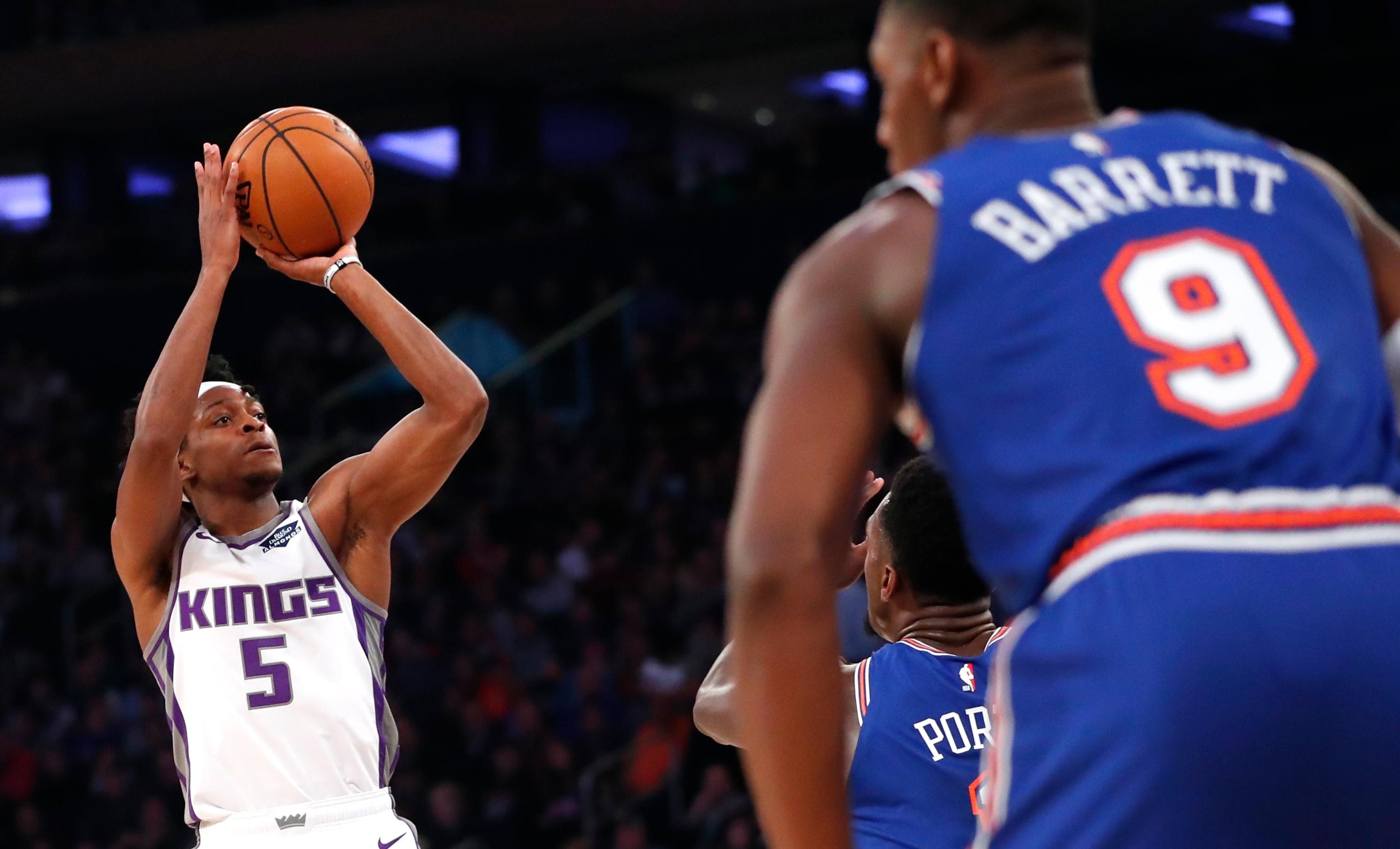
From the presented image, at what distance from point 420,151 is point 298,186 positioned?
17870 millimetres

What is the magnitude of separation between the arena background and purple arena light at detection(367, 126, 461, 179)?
0.08 metres

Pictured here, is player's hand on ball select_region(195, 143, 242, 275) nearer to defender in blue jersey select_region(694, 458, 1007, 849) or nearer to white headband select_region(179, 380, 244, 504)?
white headband select_region(179, 380, 244, 504)

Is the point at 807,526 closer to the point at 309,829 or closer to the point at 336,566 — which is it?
the point at 309,829

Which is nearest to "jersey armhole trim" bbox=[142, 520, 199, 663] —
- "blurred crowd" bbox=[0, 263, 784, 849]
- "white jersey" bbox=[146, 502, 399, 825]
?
"white jersey" bbox=[146, 502, 399, 825]

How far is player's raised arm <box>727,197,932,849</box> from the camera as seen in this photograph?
1.49 metres

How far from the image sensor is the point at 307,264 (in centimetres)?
427

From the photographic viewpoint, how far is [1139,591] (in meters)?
1.41

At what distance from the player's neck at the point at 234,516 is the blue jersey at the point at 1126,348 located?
126 inches

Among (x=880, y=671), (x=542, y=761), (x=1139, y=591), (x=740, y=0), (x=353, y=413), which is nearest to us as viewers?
(x=1139, y=591)

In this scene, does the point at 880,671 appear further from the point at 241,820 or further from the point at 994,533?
the point at 241,820

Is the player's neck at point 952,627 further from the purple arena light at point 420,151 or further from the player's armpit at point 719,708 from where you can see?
the purple arena light at point 420,151

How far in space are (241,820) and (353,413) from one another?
10.8m

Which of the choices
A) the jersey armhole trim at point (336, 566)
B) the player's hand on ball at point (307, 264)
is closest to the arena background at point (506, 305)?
the jersey armhole trim at point (336, 566)

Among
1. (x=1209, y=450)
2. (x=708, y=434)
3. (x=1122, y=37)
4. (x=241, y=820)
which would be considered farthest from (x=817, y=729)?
(x=1122, y=37)
